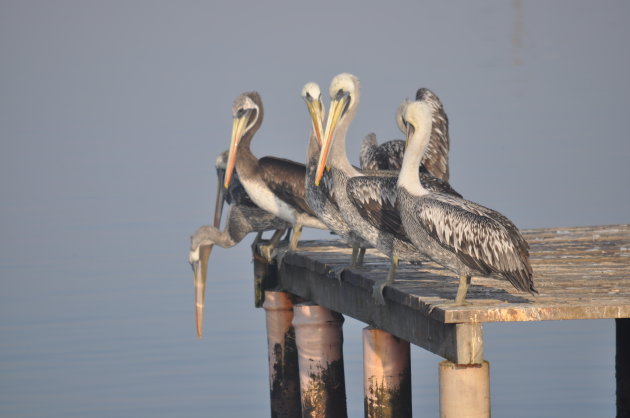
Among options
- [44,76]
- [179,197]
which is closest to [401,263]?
[179,197]

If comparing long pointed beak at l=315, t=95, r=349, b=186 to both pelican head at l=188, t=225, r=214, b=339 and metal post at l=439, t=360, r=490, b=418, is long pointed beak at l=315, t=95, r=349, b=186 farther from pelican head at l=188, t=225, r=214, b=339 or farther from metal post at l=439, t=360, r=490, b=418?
pelican head at l=188, t=225, r=214, b=339

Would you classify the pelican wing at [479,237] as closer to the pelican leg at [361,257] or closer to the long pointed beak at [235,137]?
the pelican leg at [361,257]

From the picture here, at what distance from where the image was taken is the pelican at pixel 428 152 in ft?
35.3

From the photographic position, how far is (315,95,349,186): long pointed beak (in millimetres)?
8914

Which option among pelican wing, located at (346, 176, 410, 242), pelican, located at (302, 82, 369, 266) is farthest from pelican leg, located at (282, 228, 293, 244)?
pelican wing, located at (346, 176, 410, 242)

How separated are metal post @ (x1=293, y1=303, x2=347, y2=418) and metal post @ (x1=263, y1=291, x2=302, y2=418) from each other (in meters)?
0.84

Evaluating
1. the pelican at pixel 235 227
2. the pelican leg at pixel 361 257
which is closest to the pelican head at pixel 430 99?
the pelican at pixel 235 227

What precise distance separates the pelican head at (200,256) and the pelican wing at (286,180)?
3.63ft

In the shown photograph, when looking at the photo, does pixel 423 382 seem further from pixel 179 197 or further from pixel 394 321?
pixel 179 197

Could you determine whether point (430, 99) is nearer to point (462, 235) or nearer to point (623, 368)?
point (623, 368)

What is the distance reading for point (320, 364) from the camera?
970 cm

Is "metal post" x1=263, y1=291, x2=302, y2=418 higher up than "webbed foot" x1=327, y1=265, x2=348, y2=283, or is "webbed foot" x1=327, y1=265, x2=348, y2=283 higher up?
"webbed foot" x1=327, y1=265, x2=348, y2=283

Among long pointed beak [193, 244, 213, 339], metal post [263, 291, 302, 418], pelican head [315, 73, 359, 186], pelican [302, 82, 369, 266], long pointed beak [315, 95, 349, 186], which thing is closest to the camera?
long pointed beak [315, 95, 349, 186]

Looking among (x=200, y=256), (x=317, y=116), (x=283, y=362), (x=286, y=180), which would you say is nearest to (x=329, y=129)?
(x=317, y=116)
